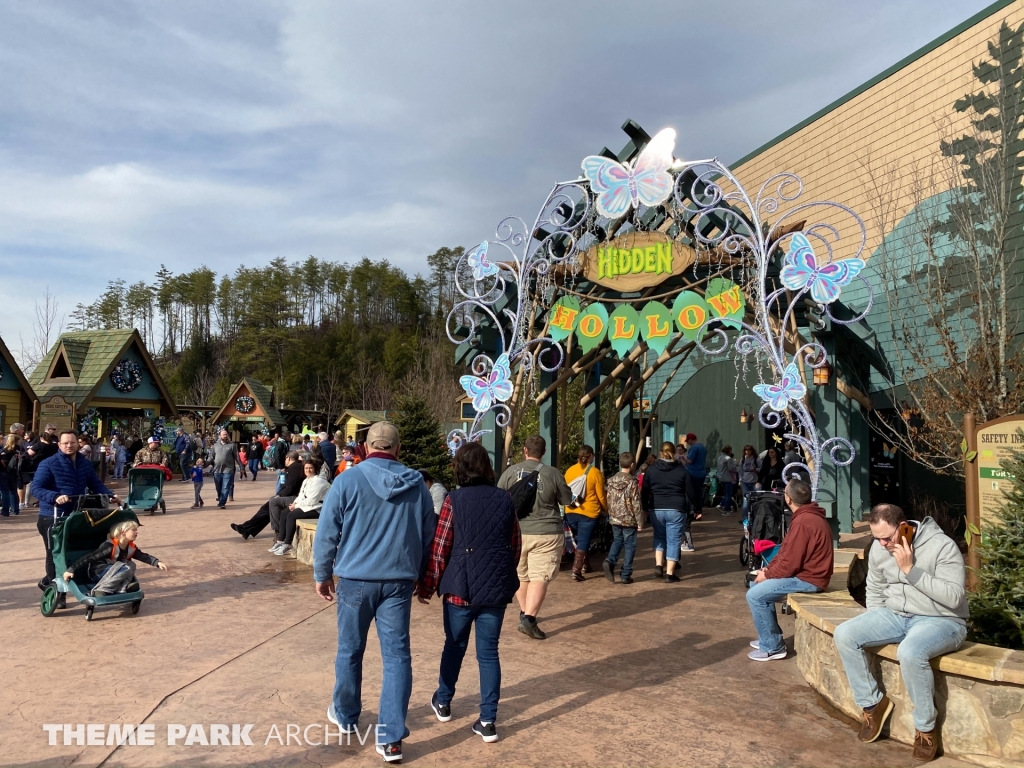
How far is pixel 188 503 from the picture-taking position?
54.0 feet

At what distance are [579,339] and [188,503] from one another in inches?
430

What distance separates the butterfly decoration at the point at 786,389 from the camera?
848 centimetres

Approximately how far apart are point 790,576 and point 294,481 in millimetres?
7074

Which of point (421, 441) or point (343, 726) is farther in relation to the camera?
point (421, 441)

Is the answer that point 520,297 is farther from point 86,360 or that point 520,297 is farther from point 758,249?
point 86,360

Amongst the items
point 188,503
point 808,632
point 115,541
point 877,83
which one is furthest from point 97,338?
point 808,632

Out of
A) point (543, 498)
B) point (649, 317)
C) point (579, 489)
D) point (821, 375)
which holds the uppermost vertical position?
point (649, 317)

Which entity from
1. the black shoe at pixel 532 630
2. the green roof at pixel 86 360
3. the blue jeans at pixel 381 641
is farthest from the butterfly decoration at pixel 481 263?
the green roof at pixel 86 360

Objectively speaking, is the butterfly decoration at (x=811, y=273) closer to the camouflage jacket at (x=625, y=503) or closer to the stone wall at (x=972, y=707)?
the camouflage jacket at (x=625, y=503)

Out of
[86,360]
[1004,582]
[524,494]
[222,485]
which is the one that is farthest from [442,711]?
[86,360]

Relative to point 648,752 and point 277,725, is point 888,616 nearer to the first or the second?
point 648,752

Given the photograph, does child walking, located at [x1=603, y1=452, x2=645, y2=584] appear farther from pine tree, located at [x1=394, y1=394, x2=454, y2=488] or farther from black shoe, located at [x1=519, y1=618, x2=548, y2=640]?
pine tree, located at [x1=394, y1=394, x2=454, y2=488]

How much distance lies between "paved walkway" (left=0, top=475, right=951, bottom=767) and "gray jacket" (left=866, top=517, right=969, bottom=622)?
790 mm

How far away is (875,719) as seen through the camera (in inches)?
169
